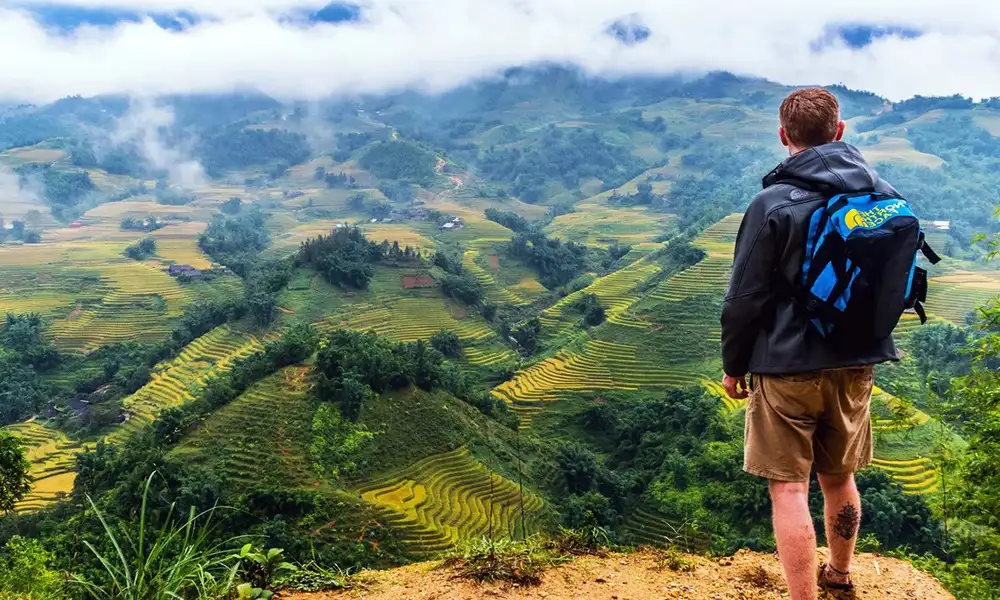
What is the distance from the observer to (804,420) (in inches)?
85.0

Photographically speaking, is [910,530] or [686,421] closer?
[910,530]

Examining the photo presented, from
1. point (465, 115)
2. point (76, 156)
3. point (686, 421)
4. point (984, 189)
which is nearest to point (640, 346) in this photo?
point (686, 421)

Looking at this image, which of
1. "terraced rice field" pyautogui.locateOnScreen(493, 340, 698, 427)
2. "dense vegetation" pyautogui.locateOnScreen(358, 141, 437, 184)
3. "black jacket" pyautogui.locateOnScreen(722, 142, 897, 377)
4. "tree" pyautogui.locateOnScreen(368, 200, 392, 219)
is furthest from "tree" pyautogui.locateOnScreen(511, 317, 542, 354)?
"dense vegetation" pyautogui.locateOnScreen(358, 141, 437, 184)

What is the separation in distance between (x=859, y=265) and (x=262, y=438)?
1414cm

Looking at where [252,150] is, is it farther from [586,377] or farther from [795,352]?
[795,352]

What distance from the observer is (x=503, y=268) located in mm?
45188

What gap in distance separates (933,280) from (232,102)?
519 ft

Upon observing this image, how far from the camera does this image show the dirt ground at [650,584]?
2.72 metres

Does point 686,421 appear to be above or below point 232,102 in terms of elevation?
below

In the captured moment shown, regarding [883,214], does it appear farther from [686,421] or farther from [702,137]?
[702,137]

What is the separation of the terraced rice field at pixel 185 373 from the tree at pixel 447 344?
7355mm

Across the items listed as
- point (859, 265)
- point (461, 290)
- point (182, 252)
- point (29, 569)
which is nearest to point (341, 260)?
point (461, 290)

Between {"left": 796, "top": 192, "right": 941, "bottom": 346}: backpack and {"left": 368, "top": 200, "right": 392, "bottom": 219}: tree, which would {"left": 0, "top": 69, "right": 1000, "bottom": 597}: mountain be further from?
{"left": 796, "top": 192, "right": 941, "bottom": 346}: backpack

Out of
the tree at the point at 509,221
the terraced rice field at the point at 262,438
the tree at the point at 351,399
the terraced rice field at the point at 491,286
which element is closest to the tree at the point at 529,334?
the terraced rice field at the point at 491,286
